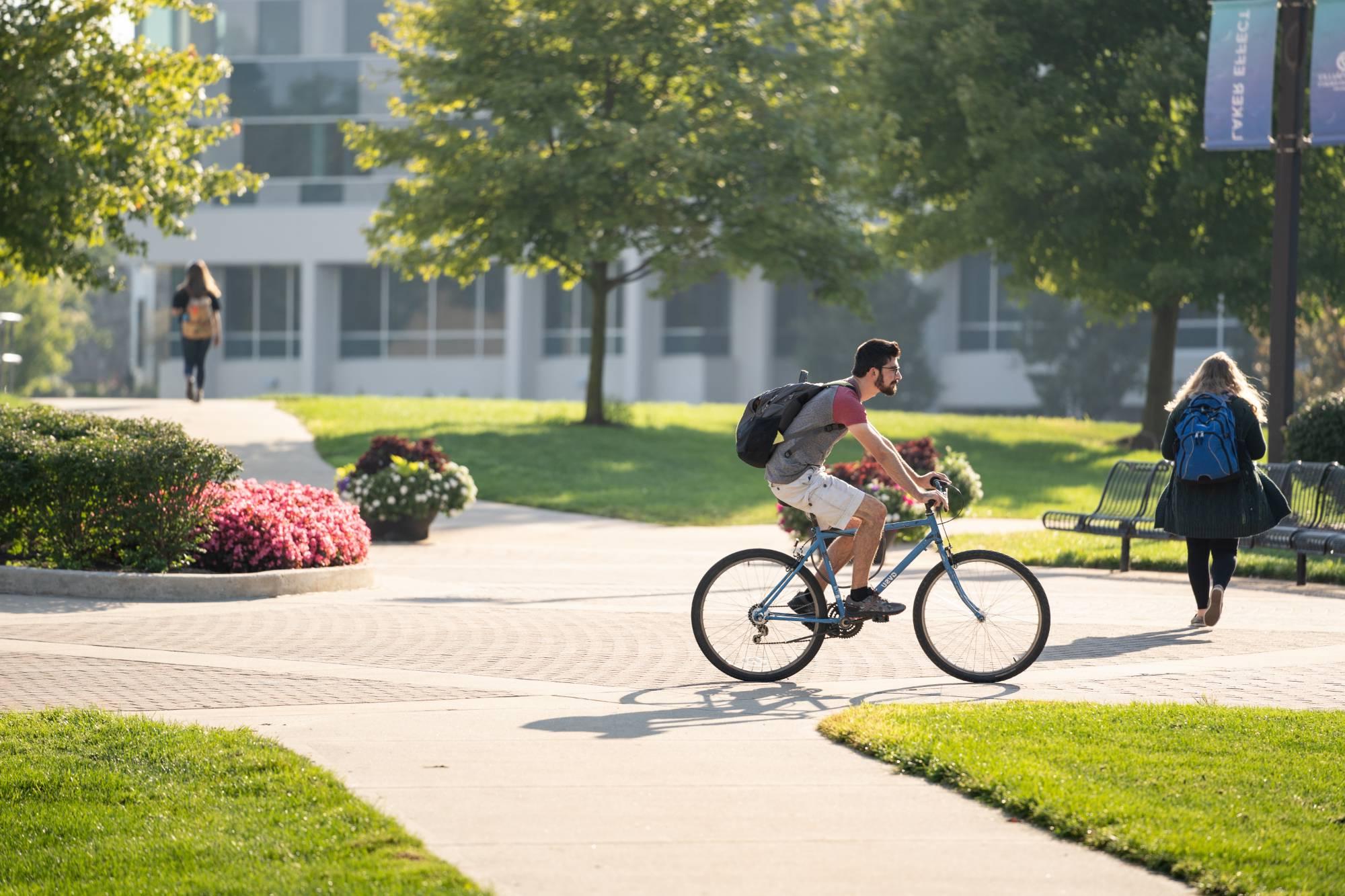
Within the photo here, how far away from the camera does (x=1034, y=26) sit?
33062 millimetres

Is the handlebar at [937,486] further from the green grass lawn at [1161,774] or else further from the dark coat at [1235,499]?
the dark coat at [1235,499]

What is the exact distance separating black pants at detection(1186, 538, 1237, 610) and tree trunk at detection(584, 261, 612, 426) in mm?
20553

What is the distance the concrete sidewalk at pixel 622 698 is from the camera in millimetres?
5234

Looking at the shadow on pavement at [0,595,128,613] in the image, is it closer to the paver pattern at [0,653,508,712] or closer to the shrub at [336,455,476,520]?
the paver pattern at [0,653,508,712]

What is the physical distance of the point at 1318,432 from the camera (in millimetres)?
18359

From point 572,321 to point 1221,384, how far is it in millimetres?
47390

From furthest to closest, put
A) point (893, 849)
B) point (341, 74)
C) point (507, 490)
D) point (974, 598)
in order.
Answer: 1. point (341, 74)
2. point (507, 490)
3. point (974, 598)
4. point (893, 849)

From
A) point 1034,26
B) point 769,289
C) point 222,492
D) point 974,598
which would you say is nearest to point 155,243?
point 769,289

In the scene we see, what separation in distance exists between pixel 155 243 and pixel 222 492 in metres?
47.7

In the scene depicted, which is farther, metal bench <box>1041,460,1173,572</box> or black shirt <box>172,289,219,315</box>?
black shirt <box>172,289,219,315</box>

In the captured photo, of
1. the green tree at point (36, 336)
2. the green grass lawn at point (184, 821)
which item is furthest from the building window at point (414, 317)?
the green grass lawn at point (184, 821)

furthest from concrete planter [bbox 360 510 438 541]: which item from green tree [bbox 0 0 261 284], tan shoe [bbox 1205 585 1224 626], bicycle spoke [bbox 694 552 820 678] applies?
bicycle spoke [bbox 694 552 820 678]

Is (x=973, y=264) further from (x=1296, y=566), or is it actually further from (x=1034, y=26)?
(x=1296, y=566)

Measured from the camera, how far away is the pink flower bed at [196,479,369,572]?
12852mm
